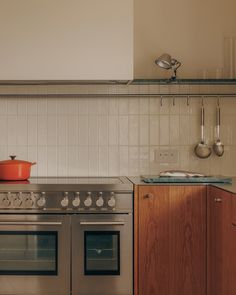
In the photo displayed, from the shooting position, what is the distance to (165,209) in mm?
2770

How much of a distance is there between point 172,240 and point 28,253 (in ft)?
2.56

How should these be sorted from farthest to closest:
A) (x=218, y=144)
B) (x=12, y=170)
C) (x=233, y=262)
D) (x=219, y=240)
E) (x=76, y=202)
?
(x=218, y=144), (x=12, y=170), (x=76, y=202), (x=219, y=240), (x=233, y=262)

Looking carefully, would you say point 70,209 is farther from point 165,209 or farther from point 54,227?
point 165,209

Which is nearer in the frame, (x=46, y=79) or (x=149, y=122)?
(x=46, y=79)

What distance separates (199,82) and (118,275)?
1305mm

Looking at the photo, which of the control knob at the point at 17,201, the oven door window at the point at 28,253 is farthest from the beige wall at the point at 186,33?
the oven door window at the point at 28,253

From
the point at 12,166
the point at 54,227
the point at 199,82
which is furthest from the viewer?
the point at 199,82

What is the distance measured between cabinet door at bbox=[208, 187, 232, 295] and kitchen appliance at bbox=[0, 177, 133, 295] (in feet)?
1.39

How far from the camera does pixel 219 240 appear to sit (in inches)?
100

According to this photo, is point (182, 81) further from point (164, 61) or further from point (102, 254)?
point (102, 254)

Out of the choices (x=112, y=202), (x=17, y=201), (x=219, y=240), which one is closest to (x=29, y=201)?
(x=17, y=201)

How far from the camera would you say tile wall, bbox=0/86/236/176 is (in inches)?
134

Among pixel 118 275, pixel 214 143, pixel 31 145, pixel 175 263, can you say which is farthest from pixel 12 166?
pixel 214 143

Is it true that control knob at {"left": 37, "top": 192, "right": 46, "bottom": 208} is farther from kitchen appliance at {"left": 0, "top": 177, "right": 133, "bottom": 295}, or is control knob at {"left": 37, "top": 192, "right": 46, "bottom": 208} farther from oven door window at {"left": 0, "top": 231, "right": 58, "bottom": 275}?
oven door window at {"left": 0, "top": 231, "right": 58, "bottom": 275}
